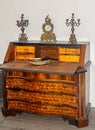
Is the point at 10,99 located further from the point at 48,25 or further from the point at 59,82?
the point at 48,25

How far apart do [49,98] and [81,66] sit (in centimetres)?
62

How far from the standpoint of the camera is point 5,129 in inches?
122

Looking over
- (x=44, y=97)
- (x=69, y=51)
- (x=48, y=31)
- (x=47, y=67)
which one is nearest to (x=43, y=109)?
(x=44, y=97)

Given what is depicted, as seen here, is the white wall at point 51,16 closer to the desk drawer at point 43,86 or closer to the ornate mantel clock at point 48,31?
the ornate mantel clock at point 48,31

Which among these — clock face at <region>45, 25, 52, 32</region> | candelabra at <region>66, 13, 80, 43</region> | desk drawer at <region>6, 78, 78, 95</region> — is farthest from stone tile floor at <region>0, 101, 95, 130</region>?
clock face at <region>45, 25, 52, 32</region>

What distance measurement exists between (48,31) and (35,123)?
1.43 meters

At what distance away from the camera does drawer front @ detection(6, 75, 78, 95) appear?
3057 millimetres

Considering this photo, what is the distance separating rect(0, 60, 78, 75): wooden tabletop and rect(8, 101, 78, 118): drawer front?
53 centimetres

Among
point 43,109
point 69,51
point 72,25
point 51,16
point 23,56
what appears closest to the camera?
point 43,109

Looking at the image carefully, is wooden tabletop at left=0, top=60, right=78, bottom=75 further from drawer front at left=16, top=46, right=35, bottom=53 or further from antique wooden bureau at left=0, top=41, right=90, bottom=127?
drawer front at left=16, top=46, right=35, bottom=53

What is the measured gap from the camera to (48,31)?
368 centimetres

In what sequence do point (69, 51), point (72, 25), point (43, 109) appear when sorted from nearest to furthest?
point (43, 109)
point (69, 51)
point (72, 25)

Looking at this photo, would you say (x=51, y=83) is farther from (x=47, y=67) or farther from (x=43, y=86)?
(x=47, y=67)

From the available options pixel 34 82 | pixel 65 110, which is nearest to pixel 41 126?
pixel 65 110
